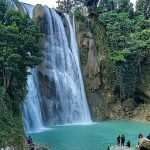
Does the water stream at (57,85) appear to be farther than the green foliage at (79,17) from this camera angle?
No

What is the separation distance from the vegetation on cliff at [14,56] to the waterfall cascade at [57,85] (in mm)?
7390

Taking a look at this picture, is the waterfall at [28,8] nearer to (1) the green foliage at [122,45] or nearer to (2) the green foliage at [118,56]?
(1) the green foliage at [122,45]

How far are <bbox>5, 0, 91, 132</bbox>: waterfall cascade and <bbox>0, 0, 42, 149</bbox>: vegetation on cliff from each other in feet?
24.2

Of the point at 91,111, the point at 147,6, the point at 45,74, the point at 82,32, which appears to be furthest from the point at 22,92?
the point at 147,6

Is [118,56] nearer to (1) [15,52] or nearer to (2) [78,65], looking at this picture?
(2) [78,65]

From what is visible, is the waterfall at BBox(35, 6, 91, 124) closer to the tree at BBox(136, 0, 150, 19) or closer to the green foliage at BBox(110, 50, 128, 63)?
the green foliage at BBox(110, 50, 128, 63)

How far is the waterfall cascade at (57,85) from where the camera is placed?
31094 mm

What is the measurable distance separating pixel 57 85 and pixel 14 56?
1426 centimetres

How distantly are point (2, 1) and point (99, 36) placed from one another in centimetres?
1977

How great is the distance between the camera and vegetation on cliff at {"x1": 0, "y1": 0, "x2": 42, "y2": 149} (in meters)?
20.3

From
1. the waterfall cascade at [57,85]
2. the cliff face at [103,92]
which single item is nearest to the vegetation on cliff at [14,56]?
the waterfall cascade at [57,85]

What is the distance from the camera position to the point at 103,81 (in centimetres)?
3869

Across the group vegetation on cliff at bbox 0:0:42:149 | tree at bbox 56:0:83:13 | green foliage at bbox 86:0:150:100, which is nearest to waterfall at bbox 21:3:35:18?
green foliage at bbox 86:0:150:100

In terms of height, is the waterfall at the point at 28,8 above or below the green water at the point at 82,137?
above
